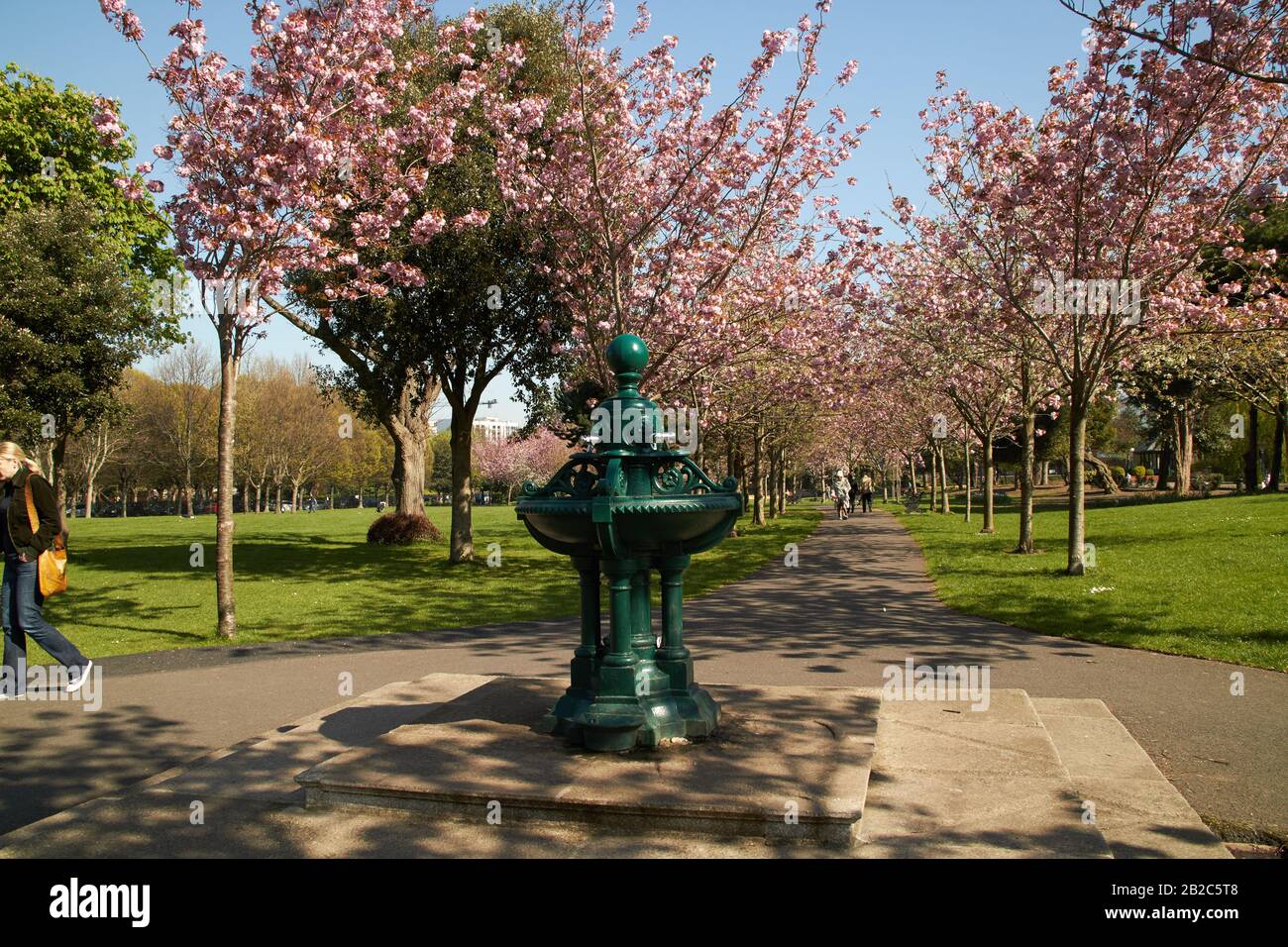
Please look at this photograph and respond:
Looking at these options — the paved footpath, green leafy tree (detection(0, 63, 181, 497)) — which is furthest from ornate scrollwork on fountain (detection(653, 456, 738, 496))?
green leafy tree (detection(0, 63, 181, 497))

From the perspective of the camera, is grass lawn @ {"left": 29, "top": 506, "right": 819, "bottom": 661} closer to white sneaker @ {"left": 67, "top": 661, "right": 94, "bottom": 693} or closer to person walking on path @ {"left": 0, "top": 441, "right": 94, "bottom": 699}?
white sneaker @ {"left": 67, "top": 661, "right": 94, "bottom": 693}

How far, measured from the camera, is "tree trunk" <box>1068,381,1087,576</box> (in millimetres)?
15250

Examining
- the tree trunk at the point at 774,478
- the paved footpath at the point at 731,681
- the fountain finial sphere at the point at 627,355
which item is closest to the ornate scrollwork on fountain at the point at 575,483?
the fountain finial sphere at the point at 627,355

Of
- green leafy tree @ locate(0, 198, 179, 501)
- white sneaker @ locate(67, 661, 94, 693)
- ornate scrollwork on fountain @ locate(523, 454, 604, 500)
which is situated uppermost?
green leafy tree @ locate(0, 198, 179, 501)

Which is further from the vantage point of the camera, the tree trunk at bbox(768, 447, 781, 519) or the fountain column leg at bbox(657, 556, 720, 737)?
the tree trunk at bbox(768, 447, 781, 519)

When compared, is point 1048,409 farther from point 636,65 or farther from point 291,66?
point 291,66

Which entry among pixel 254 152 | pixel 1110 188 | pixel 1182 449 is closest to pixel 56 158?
pixel 254 152

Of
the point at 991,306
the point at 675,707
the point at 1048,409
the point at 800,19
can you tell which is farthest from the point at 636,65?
the point at 1048,409

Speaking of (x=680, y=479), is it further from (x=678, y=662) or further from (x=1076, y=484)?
(x=1076, y=484)

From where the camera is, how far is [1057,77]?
1370 centimetres

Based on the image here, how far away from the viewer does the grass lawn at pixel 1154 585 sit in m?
9.61

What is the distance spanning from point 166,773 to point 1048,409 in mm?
25232

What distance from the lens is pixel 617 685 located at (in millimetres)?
5016

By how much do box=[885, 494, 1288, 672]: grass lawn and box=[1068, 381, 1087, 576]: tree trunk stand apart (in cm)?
33
